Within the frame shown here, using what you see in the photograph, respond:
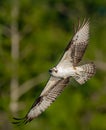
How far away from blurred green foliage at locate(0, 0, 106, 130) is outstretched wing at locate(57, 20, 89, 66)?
1350 centimetres

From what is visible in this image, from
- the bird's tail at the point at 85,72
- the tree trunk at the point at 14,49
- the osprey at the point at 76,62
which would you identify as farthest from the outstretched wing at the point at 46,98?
the tree trunk at the point at 14,49

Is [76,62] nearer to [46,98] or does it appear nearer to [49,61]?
[46,98]

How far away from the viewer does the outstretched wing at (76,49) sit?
1445 centimetres

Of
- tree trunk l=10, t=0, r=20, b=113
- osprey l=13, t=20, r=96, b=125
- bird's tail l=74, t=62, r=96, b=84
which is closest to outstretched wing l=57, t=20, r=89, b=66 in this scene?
osprey l=13, t=20, r=96, b=125

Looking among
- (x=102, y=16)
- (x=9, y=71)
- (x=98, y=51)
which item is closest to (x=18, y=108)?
(x=9, y=71)

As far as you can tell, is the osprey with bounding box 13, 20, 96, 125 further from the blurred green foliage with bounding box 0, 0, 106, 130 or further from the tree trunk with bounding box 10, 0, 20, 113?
the tree trunk with bounding box 10, 0, 20, 113

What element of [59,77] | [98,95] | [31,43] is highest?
[59,77]

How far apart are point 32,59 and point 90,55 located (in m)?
2.01

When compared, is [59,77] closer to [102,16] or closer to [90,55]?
[90,55]

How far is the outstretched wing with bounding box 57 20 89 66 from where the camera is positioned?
14.5 m

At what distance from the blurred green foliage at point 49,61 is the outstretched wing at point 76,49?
13498 mm

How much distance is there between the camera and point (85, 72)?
14.6 metres

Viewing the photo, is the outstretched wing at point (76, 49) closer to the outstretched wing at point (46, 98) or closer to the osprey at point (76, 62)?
the osprey at point (76, 62)

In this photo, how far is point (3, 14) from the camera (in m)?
31.3
